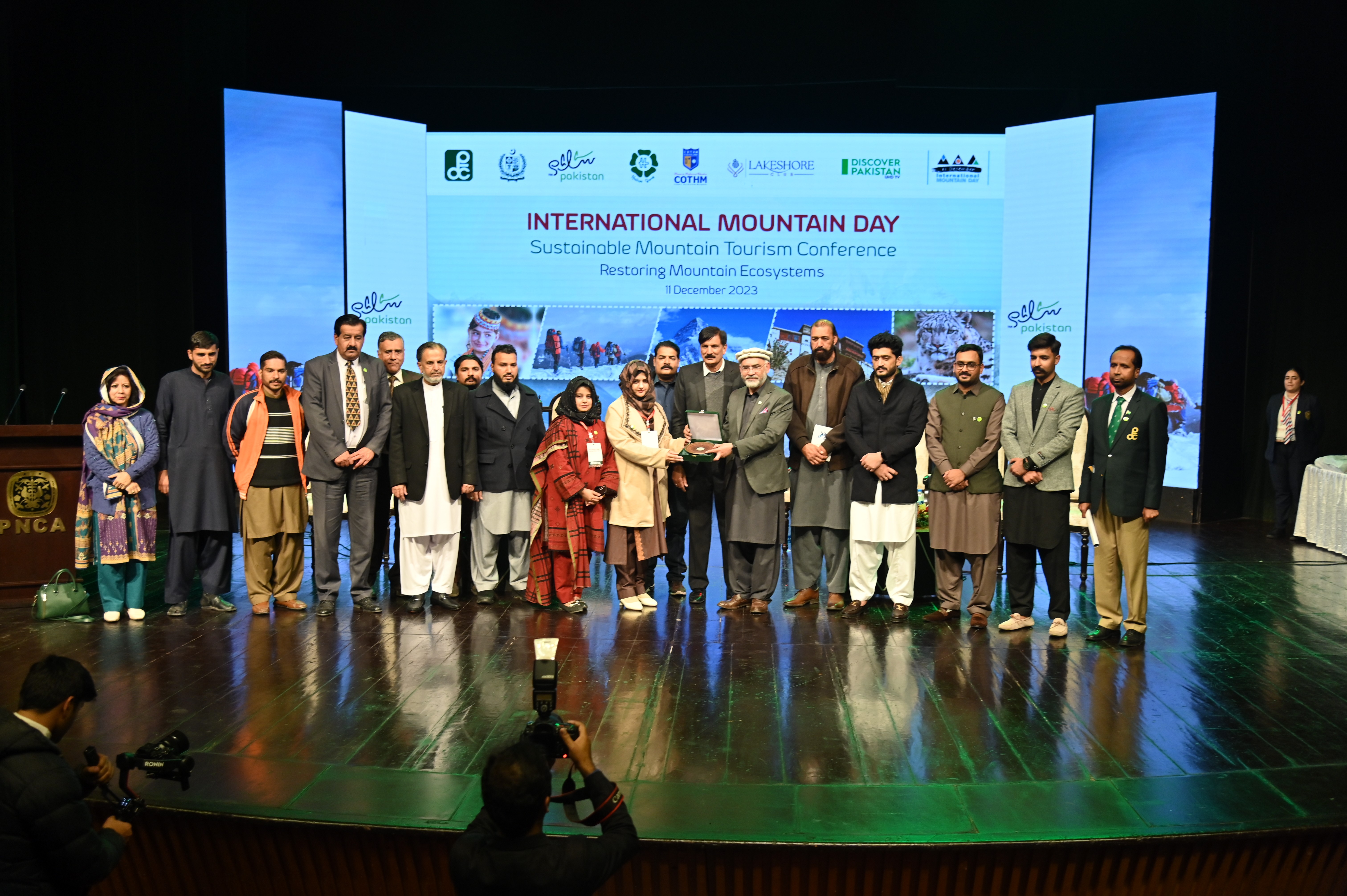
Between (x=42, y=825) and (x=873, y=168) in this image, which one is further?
(x=873, y=168)

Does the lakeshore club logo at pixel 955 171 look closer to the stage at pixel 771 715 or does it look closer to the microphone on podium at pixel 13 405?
the stage at pixel 771 715

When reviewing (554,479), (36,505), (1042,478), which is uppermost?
(1042,478)

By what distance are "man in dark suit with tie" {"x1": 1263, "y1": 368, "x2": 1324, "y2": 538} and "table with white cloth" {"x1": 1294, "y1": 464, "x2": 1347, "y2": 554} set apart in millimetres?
130

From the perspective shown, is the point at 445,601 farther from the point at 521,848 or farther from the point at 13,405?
the point at 13,405

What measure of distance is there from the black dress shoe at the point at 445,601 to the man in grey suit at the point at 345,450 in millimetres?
306

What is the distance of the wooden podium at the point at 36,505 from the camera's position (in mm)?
5172

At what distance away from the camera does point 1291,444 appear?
7.89 meters

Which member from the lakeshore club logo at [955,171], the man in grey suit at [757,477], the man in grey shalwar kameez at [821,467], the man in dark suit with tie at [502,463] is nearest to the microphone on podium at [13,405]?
the man in dark suit with tie at [502,463]

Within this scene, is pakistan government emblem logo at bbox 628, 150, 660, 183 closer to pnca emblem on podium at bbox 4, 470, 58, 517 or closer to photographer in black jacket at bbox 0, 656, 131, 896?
A: pnca emblem on podium at bbox 4, 470, 58, 517

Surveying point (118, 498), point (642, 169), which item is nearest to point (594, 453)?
point (118, 498)

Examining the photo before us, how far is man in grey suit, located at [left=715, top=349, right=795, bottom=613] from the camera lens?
5133 mm

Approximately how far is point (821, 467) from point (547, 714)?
336 centimetres

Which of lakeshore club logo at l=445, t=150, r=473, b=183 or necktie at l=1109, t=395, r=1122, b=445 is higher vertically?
lakeshore club logo at l=445, t=150, r=473, b=183

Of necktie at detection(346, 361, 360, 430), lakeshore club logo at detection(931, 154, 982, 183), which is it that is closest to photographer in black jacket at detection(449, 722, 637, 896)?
necktie at detection(346, 361, 360, 430)
